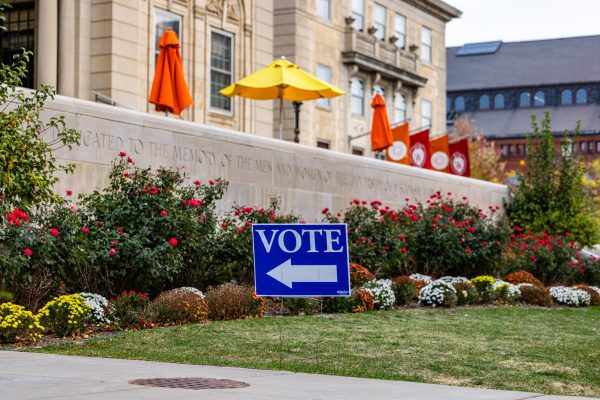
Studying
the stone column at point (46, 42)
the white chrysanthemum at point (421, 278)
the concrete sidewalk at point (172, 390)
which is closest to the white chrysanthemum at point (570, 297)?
the white chrysanthemum at point (421, 278)

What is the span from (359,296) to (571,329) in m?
3.39

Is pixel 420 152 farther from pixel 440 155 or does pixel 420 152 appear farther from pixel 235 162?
pixel 235 162

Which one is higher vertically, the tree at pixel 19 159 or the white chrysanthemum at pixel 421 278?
the tree at pixel 19 159

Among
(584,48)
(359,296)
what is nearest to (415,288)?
(359,296)

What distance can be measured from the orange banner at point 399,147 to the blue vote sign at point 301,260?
91.3 ft

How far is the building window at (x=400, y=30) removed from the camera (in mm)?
46688

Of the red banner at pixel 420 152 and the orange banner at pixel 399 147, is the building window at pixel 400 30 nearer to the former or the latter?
the red banner at pixel 420 152

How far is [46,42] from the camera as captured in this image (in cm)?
2705

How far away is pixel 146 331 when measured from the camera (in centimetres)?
1386

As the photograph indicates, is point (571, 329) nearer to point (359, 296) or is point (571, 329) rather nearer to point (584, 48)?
point (359, 296)

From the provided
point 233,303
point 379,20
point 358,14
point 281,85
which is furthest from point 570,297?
point 379,20

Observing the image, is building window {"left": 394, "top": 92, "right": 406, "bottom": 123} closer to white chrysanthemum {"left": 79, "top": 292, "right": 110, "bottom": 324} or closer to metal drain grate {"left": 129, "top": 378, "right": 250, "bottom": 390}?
white chrysanthemum {"left": 79, "top": 292, "right": 110, "bottom": 324}

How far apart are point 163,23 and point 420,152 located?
43.1 ft

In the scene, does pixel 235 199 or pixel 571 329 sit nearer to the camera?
pixel 571 329
